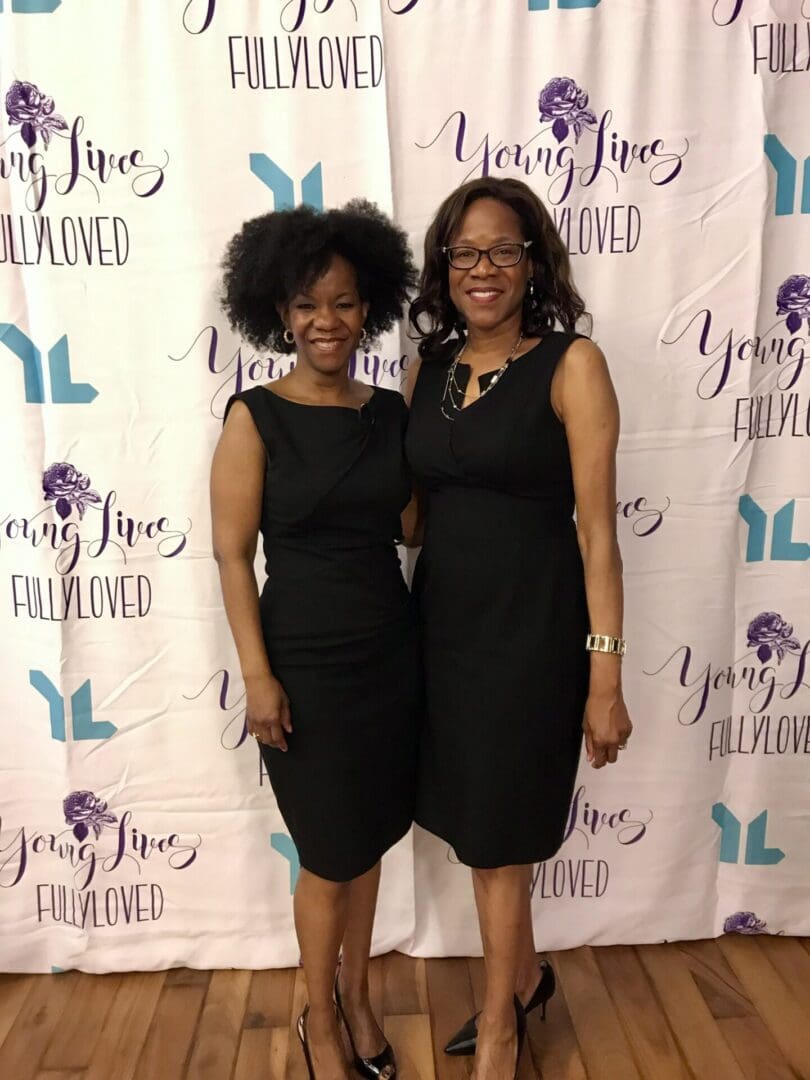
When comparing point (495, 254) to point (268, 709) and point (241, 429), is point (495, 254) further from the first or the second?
point (268, 709)

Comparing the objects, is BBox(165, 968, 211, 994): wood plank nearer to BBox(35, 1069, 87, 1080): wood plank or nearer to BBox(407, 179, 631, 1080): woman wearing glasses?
BBox(35, 1069, 87, 1080): wood plank

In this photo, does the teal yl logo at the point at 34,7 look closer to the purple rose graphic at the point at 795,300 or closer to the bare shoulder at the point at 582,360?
the bare shoulder at the point at 582,360

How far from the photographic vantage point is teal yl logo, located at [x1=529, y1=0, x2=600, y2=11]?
1700 mm

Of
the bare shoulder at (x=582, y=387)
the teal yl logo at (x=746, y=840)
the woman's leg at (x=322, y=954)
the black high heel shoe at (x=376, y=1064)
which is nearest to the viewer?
the bare shoulder at (x=582, y=387)

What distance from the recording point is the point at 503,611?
1.43 m

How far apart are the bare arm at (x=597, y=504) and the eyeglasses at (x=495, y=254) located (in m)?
0.18

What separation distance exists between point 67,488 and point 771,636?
1.62m

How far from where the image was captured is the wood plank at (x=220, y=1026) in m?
1.69

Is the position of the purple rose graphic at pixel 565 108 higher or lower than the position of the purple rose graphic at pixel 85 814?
higher

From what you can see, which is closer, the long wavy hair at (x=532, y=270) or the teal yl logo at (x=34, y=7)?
the long wavy hair at (x=532, y=270)

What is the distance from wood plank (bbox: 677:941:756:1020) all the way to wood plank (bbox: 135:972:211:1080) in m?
1.12

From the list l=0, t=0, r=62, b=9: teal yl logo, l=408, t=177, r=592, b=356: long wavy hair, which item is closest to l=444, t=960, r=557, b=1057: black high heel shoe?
l=408, t=177, r=592, b=356: long wavy hair

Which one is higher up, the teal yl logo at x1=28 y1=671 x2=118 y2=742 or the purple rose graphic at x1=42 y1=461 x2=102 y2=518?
the purple rose graphic at x1=42 y1=461 x2=102 y2=518

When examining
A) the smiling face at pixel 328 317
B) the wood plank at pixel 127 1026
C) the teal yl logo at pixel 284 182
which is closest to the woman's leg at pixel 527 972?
the wood plank at pixel 127 1026
